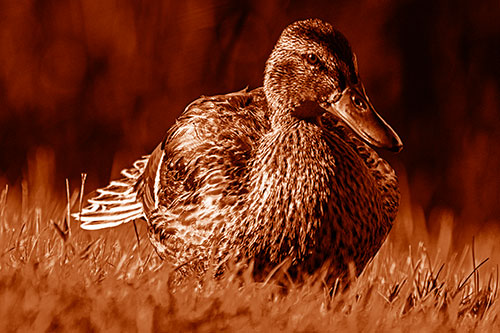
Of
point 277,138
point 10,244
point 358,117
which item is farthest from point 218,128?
point 10,244

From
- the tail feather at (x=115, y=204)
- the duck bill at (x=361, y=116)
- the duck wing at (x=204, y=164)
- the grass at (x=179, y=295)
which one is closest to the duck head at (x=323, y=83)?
the duck bill at (x=361, y=116)

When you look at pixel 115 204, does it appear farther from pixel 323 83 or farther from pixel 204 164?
pixel 323 83

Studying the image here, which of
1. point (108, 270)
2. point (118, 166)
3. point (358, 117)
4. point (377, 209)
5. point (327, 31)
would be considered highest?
point (327, 31)

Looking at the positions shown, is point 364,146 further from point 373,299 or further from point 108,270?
point 108,270

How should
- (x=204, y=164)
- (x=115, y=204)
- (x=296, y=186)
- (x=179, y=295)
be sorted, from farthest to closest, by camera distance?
(x=115, y=204) → (x=204, y=164) → (x=296, y=186) → (x=179, y=295)

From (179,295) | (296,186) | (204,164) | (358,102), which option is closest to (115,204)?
(204,164)

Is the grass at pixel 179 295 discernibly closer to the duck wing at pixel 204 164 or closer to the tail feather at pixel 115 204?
the duck wing at pixel 204 164

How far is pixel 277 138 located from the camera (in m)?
3.09

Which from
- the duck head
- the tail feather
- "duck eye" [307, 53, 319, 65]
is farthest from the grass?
"duck eye" [307, 53, 319, 65]

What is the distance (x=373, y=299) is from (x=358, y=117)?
579mm

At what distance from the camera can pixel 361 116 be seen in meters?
3.00

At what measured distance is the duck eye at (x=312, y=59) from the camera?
3053 millimetres

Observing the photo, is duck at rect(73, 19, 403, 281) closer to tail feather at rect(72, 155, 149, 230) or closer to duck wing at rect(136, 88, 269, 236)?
duck wing at rect(136, 88, 269, 236)

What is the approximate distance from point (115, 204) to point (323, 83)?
1394mm
